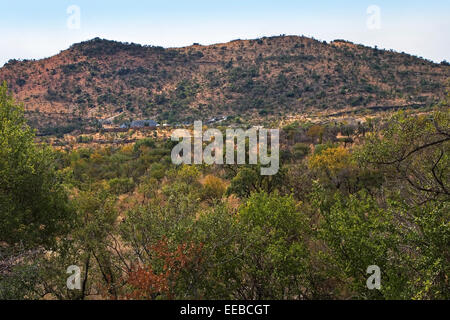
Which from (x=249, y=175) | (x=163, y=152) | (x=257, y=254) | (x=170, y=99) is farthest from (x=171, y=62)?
(x=257, y=254)

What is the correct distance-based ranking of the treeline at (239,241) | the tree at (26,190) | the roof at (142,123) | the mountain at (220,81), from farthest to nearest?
the mountain at (220,81) < the roof at (142,123) < the tree at (26,190) < the treeline at (239,241)

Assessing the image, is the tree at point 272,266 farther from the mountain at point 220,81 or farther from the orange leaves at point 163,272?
the mountain at point 220,81

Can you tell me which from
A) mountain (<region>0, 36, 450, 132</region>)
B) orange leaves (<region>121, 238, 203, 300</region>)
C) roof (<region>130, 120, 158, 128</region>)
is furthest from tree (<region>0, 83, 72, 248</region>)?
mountain (<region>0, 36, 450, 132</region>)

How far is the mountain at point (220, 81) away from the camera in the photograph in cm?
7431

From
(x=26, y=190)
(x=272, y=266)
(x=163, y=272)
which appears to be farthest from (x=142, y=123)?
(x=163, y=272)

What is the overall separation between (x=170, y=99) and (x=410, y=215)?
78.2 meters

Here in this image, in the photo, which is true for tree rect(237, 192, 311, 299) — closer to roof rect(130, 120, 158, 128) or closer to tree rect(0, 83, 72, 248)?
tree rect(0, 83, 72, 248)

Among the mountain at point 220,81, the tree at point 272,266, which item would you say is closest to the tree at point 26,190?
the tree at point 272,266

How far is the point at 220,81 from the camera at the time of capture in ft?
286

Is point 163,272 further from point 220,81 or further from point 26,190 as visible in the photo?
point 220,81

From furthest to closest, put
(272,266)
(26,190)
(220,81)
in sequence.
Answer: (220,81) → (26,190) → (272,266)

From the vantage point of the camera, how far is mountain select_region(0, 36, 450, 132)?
244 feet

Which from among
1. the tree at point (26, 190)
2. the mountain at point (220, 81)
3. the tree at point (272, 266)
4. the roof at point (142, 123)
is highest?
the mountain at point (220, 81)
